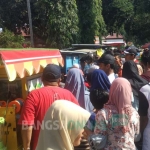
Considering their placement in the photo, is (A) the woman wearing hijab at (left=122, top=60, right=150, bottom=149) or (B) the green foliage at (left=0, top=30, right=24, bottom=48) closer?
(A) the woman wearing hijab at (left=122, top=60, right=150, bottom=149)

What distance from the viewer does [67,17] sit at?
71.3ft

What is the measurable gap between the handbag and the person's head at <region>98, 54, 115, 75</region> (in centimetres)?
189

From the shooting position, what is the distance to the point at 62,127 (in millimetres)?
2375

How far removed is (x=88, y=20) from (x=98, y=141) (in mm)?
21619

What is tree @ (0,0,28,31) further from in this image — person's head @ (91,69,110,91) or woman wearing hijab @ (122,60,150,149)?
woman wearing hijab @ (122,60,150,149)

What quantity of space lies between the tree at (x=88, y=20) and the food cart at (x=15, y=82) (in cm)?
1867

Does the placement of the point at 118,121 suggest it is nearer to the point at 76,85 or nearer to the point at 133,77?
the point at 133,77

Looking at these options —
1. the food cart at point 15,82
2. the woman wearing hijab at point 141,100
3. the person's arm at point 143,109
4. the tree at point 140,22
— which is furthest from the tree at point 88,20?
the person's arm at point 143,109

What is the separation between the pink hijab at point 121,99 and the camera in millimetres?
3344

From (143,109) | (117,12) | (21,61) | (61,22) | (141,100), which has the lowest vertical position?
(143,109)

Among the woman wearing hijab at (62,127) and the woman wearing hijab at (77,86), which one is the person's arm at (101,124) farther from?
the woman wearing hijab at (77,86)

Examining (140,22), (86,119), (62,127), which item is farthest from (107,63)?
(140,22)

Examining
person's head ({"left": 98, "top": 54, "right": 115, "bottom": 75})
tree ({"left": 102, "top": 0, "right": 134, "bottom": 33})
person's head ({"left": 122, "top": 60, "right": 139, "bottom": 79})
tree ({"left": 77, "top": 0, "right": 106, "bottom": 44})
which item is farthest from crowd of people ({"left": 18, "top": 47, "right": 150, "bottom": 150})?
tree ({"left": 102, "top": 0, "right": 134, "bottom": 33})

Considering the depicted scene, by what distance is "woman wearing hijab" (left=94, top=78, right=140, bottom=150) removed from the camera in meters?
3.32
